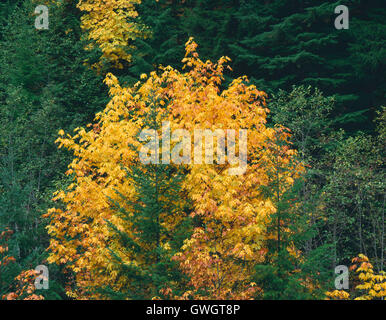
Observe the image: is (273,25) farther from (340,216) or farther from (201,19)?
(340,216)

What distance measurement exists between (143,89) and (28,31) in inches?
445

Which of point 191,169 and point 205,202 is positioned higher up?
point 191,169

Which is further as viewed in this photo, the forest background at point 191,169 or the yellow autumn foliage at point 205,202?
the yellow autumn foliage at point 205,202

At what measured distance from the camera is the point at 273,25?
62.2 feet

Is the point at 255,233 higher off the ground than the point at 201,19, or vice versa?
the point at 201,19

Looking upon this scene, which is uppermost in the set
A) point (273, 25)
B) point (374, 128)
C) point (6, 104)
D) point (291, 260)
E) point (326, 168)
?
point (273, 25)

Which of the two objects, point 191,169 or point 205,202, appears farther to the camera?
point 191,169

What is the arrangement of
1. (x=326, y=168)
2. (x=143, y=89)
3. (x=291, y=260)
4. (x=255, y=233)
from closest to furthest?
(x=291, y=260) < (x=255, y=233) < (x=143, y=89) < (x=326, y=168)

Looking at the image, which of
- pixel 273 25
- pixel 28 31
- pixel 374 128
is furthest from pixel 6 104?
pixel 374 128

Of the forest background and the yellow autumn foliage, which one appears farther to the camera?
the yellow autumn foliage
